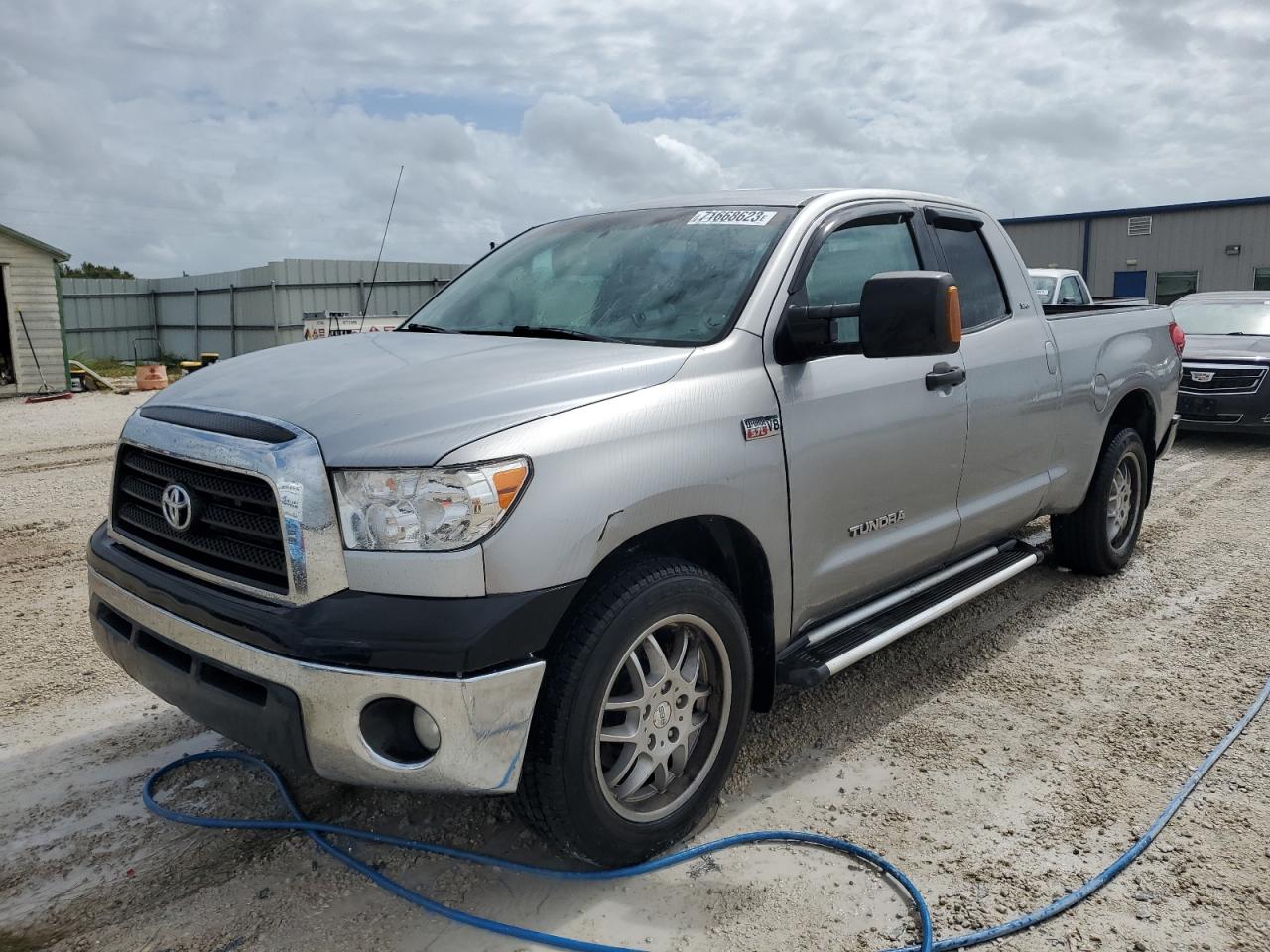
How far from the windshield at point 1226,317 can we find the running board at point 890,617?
28.3 ft

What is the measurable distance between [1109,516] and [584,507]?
4070 mm

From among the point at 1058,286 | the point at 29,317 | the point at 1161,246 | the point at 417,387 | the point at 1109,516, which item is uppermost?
the point at 1161,246

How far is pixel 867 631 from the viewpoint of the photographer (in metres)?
3.59

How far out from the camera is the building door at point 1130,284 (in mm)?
31453

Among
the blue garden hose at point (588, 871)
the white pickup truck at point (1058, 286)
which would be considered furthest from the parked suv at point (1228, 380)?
the blue garden hose at point (588, 871)

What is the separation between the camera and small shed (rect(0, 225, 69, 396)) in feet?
62.1

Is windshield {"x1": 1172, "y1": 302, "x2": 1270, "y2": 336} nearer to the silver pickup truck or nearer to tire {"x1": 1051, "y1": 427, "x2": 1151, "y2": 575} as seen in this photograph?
tire {"x1": 1051, "y1": 427, "x2": 1151, "y2": 575}

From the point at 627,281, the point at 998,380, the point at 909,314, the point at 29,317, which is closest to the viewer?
the point at 909,314

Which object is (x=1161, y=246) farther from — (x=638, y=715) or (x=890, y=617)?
(x=638, y=715)

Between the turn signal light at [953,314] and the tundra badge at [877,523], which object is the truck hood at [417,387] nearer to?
the turn signal light at [953,314]

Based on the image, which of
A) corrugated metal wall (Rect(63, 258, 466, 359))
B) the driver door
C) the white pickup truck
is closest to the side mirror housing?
the driver door

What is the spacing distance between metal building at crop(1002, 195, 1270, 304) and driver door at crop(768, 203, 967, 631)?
30.8 metres

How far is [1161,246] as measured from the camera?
31031 mm

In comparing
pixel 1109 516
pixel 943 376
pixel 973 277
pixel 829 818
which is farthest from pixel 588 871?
pixel 1109 516
